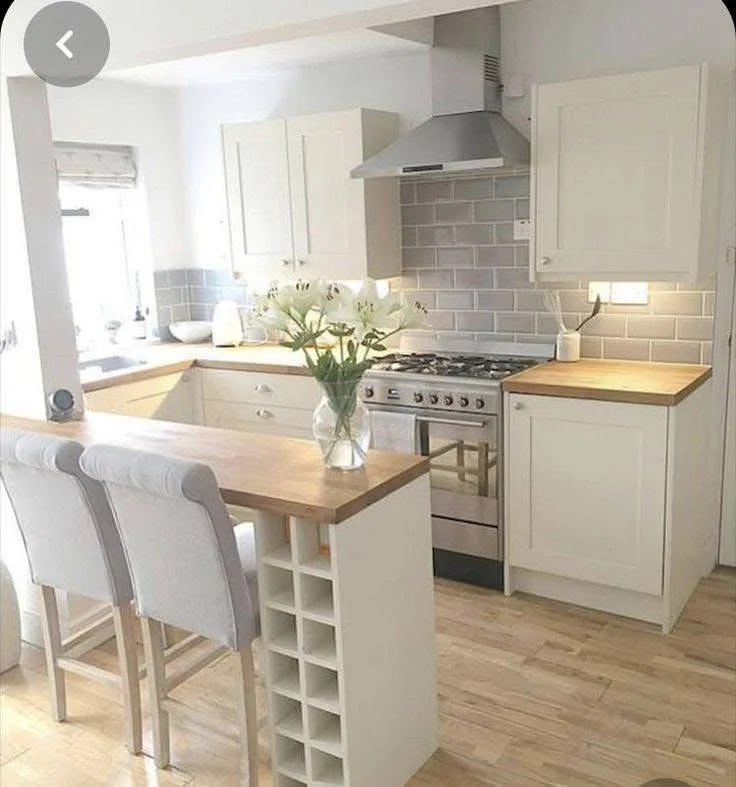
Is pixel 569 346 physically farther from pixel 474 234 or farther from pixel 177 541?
pixel 177 541

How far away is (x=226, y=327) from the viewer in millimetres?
4691

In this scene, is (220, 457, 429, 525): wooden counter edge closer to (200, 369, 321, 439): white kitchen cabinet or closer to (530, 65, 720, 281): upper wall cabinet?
(530, 65, 720, 281): upper wall cabinet

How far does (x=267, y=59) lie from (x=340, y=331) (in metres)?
2.63

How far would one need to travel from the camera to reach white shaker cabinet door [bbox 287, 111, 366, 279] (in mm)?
4012

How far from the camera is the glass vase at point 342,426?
2266 millimetres

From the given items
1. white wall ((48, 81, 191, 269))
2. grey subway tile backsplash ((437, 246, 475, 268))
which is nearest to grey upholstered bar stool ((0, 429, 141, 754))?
grey subway tile backsplash ((437, 246, 475, 268))

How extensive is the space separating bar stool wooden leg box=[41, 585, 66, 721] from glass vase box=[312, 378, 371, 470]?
112cm

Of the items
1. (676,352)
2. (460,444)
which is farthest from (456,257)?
(676,352)

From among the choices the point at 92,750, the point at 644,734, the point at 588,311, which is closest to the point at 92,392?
the point at 92,750

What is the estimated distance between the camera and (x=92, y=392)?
385cm

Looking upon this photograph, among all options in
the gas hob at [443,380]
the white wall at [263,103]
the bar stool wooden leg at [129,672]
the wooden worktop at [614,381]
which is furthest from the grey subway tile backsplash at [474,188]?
the bar stool wooden leg at [129,672]

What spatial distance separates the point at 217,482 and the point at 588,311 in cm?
225

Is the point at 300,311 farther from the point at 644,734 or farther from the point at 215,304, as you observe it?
the point at 215,304

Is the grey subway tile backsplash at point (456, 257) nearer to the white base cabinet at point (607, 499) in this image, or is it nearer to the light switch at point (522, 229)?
the light switch at point (522, 229)
